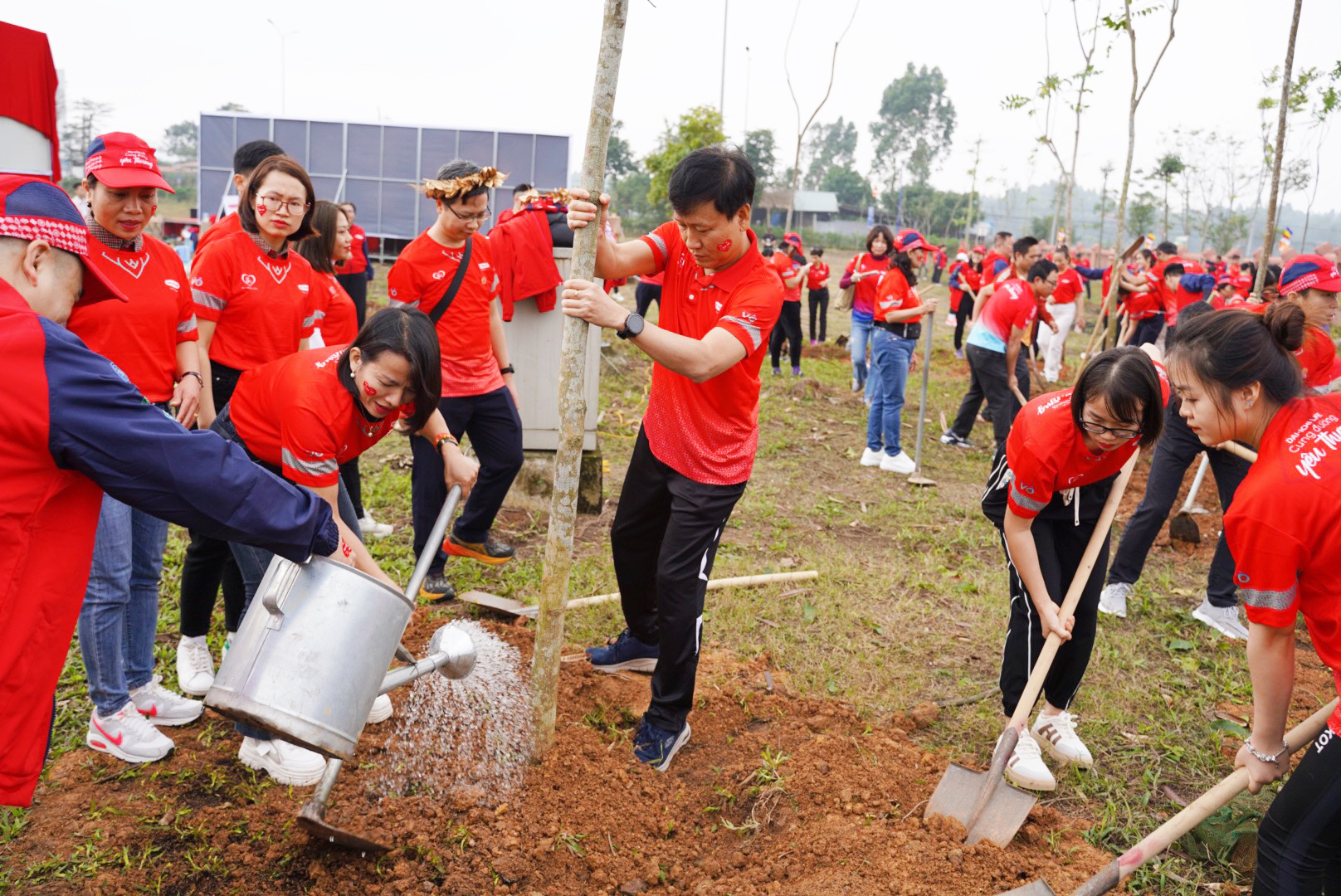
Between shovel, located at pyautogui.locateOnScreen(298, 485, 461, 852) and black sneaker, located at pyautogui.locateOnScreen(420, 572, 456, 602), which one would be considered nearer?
shovel, located at pyautogui.locateOnScreen(298, 485, 461, 852)

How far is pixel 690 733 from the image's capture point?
11.5 feet

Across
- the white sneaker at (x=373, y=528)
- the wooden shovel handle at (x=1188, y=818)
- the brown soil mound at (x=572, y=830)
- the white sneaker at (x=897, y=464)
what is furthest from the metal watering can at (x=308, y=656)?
the white sneaker at (x=897, y=464)

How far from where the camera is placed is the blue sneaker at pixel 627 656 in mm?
3883

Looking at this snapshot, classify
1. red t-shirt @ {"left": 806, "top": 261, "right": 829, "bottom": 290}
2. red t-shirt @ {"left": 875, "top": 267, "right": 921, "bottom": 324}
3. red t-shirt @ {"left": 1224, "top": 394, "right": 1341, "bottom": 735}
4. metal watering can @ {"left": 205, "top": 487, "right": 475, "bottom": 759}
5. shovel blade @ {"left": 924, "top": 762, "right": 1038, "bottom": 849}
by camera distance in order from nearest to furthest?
red t-shirt @ {"left": 1224, "top": 394, "right": 1341, "bottom": 735}, metal watering can @ {"left": 205, "top": 487, "right": 475, "bottom": 759}, shovel blade @ {"left": 924, "top": 762, "right": 1038, "bottom": 849}, red t-shirt @ {"left": 875, "top": 267, "right": 921, "bottom": 324}, red t-shirt @ {"left": 806, "top": 261, "right": 829, "bottom": 290}

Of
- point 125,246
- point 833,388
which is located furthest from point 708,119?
point 125,246

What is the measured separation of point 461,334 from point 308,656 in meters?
2.67

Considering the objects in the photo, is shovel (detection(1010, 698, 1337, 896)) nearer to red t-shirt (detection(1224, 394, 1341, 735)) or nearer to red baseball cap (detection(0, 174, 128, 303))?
red t-shirt (detection(1224, 394, 1341, 735))

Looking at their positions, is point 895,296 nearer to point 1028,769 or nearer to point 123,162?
point 1028,769

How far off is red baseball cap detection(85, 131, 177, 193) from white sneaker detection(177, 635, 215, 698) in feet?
5.76

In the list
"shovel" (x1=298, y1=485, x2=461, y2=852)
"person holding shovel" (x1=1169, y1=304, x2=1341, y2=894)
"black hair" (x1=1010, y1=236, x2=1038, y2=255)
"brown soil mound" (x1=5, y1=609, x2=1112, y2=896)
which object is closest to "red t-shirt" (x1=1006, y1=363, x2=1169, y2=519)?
"person holding shovel" (x1=1169, y1=304, x2=1341, y2=894)

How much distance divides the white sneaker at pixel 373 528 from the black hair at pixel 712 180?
3333mm

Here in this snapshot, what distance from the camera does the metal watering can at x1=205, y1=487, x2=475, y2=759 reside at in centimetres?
215

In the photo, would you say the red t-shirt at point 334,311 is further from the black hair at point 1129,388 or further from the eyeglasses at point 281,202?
the black hair at point 1129,388

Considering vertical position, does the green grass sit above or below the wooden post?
A: below
